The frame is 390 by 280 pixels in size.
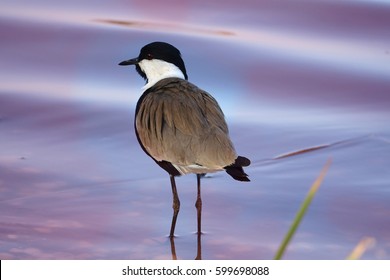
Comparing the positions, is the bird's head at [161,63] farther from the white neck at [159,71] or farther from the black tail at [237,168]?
the black tail at [237,168]

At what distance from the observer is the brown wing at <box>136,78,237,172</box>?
4.22 meters

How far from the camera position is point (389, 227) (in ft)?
14.6

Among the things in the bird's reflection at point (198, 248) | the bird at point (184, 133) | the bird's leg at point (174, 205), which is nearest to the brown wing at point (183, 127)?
the bird at point (184, 133)

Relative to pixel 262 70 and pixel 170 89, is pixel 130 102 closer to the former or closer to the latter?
pixel 262 70

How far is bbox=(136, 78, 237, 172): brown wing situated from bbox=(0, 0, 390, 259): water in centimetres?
34

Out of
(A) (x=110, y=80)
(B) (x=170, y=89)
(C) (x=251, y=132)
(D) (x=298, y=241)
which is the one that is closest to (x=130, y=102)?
(A) (x=110, y=80)

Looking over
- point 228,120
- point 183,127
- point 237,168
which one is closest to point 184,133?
point 183,127

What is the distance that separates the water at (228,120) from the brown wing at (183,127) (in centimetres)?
34

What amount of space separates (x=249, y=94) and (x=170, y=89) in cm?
175

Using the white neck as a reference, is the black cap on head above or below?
above

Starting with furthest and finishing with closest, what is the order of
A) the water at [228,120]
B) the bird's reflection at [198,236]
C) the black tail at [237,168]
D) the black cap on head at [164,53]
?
the black cap on head at [164,53] → the water at [228,120] → the bird's reflection at [198,236] → the black tail at [237,168]

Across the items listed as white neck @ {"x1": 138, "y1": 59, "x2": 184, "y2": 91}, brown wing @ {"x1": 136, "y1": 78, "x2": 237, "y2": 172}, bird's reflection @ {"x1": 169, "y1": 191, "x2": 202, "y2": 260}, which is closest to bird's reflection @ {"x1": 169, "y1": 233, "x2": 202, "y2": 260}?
bird's reflection @ {"x1": 169, "y1": 191, "x2": 202, "y2": 260}

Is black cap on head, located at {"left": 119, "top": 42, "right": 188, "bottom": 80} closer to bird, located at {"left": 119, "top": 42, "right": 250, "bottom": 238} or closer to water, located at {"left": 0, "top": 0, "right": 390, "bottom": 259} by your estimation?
bird, located at {"left": 119, "top": 42, "right": 250, "bottom": 238}

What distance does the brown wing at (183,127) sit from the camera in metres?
4.22
